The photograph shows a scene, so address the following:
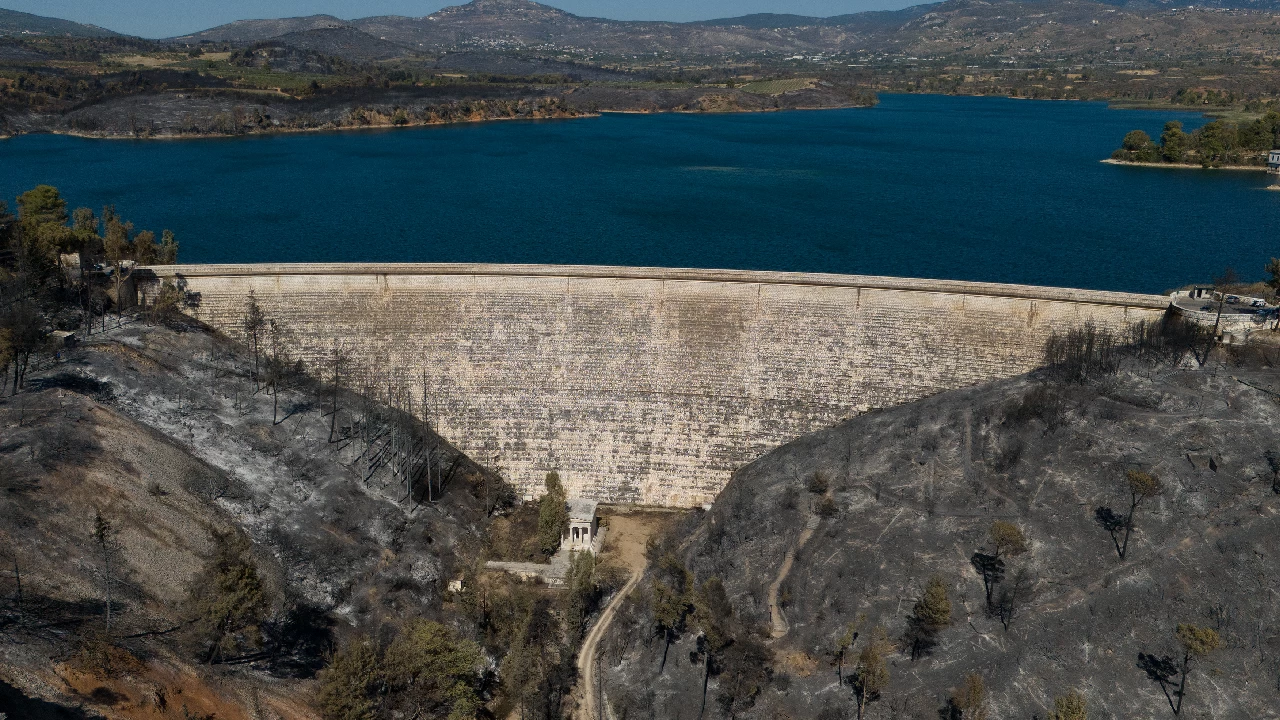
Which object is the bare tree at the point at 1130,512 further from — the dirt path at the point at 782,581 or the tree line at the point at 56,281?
the tree line at the point at 56,281

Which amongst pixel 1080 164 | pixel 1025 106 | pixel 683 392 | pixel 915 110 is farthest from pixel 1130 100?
pixel 683 392

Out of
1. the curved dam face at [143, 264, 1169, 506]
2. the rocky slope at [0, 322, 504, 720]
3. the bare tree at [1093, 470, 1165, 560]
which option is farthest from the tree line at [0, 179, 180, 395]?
the bare tree at [1093, 470, 1165, 560]

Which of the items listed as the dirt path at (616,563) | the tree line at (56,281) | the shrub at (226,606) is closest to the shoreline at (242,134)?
the tree line at (56,281)

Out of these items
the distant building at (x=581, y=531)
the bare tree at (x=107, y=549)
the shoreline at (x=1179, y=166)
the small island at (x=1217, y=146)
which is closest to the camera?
the bare tree at (x=107, y=549)

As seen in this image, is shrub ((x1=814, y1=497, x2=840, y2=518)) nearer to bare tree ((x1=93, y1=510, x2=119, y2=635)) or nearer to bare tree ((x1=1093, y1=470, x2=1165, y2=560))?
bare tree ((x1=1093, y1=470, x2=1165, y2=560))

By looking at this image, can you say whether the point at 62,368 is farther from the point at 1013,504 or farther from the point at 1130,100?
the point at 1130,100

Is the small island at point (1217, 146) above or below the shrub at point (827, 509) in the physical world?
above
